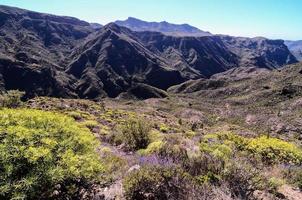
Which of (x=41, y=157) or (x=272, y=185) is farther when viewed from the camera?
(x=272, y=185)

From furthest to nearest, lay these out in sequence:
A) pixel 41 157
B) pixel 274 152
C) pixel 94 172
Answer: pixel 274 152
pixel 94 172
pixel 41 157


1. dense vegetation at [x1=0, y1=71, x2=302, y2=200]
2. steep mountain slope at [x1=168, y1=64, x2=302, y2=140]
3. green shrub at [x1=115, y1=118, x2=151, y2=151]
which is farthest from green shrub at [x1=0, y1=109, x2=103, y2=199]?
steep mountain slope at [x1=168, y1=64, x2=302, y2=140]

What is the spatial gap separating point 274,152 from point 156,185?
20.8 ft

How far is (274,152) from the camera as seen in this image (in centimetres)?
1206

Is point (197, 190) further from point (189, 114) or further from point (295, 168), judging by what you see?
point (189, 114)

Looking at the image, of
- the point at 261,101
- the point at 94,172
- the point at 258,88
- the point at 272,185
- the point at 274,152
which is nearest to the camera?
the point at 94,172

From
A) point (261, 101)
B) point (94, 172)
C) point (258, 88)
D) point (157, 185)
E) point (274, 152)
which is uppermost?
point (94, 172)

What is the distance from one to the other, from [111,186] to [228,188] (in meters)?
2.52

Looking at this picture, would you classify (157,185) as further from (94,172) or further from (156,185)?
(94,172)

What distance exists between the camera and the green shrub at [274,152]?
11.9 meters

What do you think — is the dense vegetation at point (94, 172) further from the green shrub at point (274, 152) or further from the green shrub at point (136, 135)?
→ the green shrub at point (136, 135)

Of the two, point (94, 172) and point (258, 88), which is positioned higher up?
point (94, 172)

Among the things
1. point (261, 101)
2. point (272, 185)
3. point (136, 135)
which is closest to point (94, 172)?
point (272, 185)

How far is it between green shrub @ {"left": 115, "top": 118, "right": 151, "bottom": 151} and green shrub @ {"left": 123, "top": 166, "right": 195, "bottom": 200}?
636 centimetres
